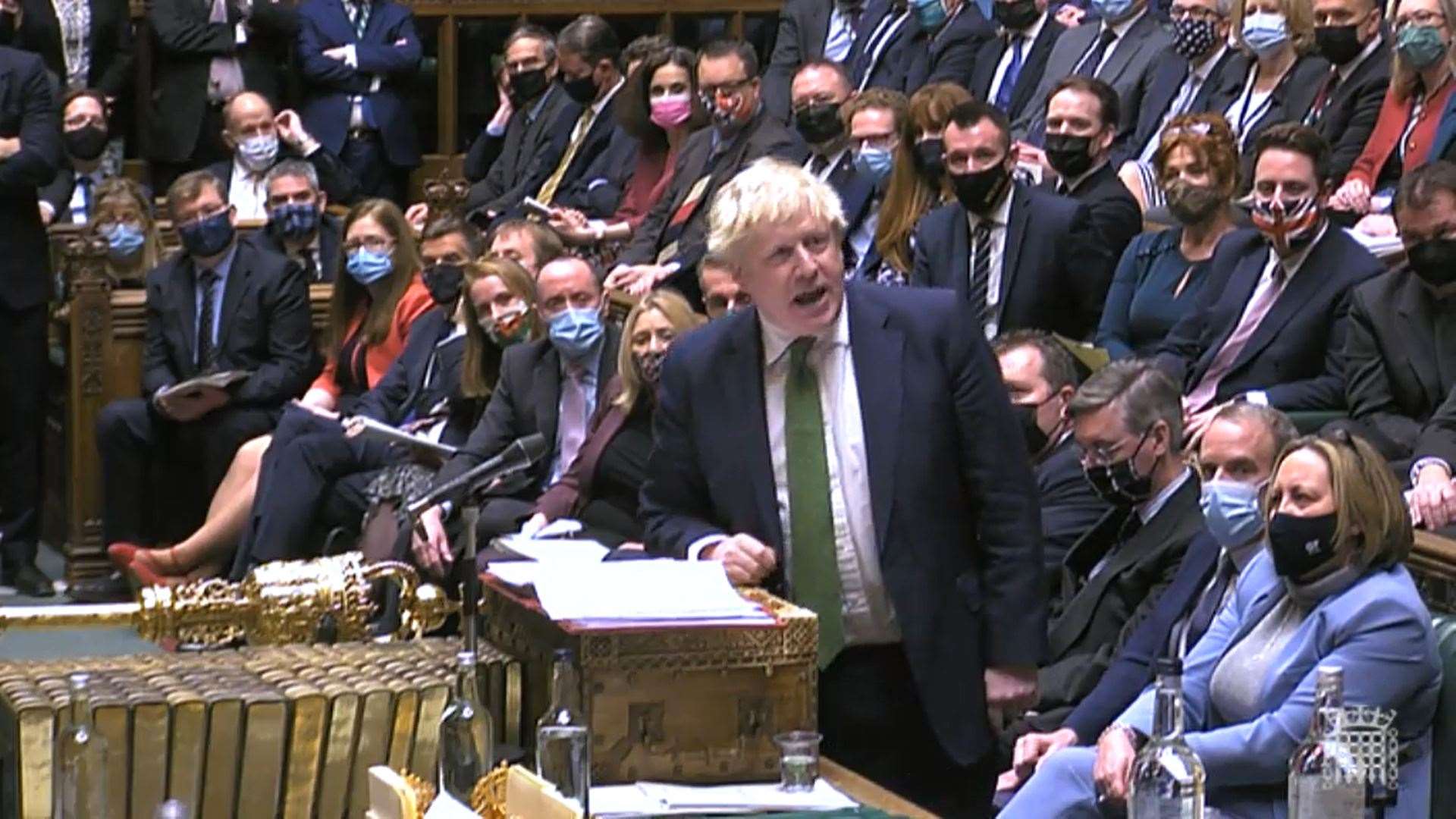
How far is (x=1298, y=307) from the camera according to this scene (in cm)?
630

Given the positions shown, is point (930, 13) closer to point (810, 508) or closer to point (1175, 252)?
point (1175, 252)

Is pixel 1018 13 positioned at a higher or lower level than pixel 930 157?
higher

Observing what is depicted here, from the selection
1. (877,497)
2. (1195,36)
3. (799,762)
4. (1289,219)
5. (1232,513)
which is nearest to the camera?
(799,762)

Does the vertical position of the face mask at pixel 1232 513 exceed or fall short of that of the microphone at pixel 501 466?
it falls short

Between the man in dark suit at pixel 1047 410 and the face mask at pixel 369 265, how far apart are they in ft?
9.03

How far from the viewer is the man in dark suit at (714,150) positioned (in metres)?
8.58

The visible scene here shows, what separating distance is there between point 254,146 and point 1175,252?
4026 mm

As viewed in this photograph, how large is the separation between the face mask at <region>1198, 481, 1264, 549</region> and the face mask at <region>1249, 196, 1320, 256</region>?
1.67m

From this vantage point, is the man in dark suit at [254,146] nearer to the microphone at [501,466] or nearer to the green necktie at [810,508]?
the microphone at [501,466]

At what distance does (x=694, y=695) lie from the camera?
10.9 ft

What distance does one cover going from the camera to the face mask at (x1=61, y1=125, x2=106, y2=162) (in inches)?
379

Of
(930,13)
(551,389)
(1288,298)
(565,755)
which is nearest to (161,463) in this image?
(551,389)

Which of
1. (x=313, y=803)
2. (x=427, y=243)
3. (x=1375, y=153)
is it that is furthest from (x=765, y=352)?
(x=427, y=243)

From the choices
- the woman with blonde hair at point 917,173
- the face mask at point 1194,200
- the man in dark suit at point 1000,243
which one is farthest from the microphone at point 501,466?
the woman with blonde hair at point 917,173
